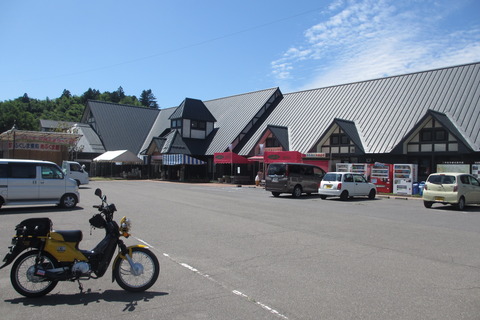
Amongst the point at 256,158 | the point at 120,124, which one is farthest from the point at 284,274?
the point at 120,124

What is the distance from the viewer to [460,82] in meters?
29.4

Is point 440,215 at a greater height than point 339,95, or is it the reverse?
point 339,95

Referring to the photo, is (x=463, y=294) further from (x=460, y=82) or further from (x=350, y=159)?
(x=460, y=82)

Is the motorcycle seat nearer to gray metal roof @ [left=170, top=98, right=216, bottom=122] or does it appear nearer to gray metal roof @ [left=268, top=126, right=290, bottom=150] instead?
gray metal roof @ [left=268, top=126, right=290, bottom=150]

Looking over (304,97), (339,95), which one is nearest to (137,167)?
(304,97)

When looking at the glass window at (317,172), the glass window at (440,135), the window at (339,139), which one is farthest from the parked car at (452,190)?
the window at (339,139)

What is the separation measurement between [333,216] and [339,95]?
26.2m

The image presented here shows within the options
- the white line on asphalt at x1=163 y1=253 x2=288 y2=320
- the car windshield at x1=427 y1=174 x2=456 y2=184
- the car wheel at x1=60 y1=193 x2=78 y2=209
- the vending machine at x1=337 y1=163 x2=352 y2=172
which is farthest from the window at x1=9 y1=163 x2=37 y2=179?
the vending machine at x1=337 y1=163 x2=352 y2=172

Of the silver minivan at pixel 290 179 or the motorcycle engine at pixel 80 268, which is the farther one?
the silver minivan at pixel 290 179

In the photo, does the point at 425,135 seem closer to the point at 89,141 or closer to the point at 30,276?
the point at 30,276

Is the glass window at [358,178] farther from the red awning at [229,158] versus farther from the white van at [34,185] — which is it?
the red awning at [229,158]

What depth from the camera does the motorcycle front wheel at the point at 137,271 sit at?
5605 millimetres

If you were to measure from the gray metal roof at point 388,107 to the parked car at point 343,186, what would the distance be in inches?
262

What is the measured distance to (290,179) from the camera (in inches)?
894
